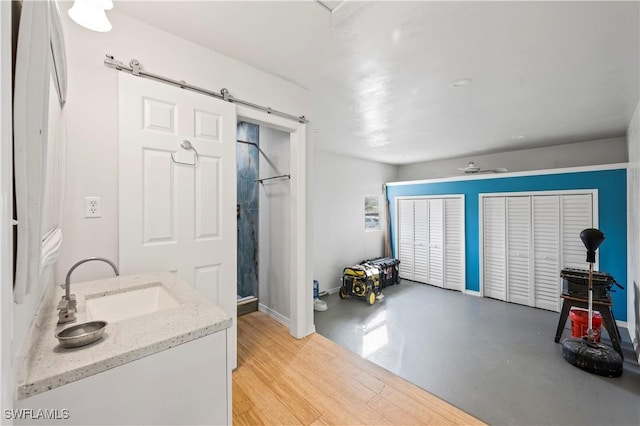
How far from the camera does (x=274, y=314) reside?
124 inches

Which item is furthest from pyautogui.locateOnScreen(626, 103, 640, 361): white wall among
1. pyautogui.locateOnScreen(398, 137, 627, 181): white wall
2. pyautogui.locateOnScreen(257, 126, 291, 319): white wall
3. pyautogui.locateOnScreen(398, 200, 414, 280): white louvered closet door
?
pyautogui.locateOnScreen(257, 126, 291, 319): white wall

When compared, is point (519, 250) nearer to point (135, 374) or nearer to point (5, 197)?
point (135, 374)

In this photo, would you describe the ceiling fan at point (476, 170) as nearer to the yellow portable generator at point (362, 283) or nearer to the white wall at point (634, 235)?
the white wall at point (634, 235)

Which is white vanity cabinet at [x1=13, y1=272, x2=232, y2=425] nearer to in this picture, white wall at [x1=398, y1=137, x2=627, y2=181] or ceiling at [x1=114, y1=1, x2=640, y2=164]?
ceiling at [x1=114, y1=1, x2=640, y2=164]

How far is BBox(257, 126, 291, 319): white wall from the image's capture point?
298cm

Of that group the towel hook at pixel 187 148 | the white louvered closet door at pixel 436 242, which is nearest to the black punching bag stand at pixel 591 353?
the white louvered closet door at pixel 436 242

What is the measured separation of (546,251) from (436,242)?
1.69 m

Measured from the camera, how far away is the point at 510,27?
163cm

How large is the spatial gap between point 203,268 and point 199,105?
1.18 metres

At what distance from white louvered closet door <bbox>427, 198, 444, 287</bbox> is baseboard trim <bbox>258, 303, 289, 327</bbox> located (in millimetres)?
3511

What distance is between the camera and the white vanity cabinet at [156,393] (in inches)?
27.9

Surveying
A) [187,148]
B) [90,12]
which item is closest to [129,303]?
[187,148]

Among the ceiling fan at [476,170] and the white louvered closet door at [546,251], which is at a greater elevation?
the ceiling fan at [476,170]

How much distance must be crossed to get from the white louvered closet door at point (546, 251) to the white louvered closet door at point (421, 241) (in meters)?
1.74
